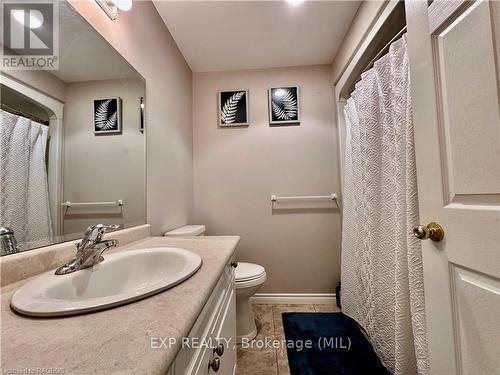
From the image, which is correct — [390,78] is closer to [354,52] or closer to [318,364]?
[354,52]

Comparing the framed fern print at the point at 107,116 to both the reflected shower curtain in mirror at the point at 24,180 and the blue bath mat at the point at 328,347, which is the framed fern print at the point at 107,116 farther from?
the blue bath mat at the point at 328,347

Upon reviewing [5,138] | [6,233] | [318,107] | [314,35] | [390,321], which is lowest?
[390,321]

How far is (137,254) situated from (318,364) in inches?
48.0

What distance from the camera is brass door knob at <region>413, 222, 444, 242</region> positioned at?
72 cm

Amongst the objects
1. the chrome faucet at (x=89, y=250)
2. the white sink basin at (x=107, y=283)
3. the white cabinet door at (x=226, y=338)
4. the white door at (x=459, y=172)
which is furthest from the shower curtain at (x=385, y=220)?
the chrome faucet at (x=89, y=250)

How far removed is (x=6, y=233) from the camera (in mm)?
628

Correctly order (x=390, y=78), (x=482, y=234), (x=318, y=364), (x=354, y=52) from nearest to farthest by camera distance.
A: (x=482, y=234), (x=390, y=78), (x=318, y=364), (x=354, y=52)

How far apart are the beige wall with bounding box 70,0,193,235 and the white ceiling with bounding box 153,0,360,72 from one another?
0.17 meters

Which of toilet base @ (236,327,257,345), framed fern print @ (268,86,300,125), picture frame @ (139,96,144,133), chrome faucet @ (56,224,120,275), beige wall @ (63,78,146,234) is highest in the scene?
framed fern print @ (268,86,300,125)

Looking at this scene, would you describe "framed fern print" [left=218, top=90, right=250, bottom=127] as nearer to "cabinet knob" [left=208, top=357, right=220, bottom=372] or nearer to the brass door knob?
the brass door knob

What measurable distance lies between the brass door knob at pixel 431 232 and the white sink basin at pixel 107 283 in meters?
0.76

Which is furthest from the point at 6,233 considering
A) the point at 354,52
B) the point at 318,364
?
the point at 354,52

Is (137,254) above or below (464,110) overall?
below

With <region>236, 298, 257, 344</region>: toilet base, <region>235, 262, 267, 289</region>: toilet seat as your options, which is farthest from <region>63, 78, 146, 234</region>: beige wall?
<region>236, 298, 257, 344</region>: toilet base
